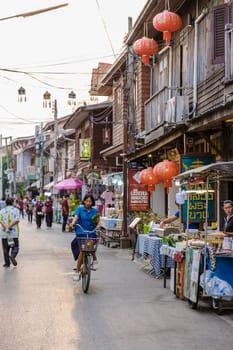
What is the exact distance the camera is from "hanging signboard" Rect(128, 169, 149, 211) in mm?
21984

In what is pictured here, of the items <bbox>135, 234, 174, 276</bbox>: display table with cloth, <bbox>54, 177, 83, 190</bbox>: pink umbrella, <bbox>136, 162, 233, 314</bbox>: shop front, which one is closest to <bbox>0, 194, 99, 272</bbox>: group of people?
<bbox>136, 162, 233, 314</bbox>: shop front

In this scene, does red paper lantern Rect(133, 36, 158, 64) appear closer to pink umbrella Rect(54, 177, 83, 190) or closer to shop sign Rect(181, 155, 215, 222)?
shop sign Rect(181, 155, 215, 222)

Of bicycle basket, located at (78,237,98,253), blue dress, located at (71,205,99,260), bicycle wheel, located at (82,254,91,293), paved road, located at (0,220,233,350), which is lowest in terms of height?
paved road, located at (0,220,233,350)

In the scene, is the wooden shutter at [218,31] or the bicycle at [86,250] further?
the wooden shutter at [218,31]

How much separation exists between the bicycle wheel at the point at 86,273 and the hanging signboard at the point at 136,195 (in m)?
10.2

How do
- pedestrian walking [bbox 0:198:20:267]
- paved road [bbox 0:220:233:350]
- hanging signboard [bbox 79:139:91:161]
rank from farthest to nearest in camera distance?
1. hanging signboard [bbox 79:139:91:161]
2. pedestrian walking [bbox 0:198:20:267]
3. paved road [bbox 0:220:233:350]

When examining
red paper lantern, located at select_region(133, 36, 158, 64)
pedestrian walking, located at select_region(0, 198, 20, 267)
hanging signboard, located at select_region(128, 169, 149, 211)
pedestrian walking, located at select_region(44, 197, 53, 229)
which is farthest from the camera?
pedestrian walking, located at select_region(44, 197, 53, 229)

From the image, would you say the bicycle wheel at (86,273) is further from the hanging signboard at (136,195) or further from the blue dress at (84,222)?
the hanging signboard at (136,195)

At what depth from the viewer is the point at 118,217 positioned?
76.0ft

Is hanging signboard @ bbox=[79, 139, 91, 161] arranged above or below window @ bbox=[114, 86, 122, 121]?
below

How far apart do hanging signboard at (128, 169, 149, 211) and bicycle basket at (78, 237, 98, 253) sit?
10.1 metres

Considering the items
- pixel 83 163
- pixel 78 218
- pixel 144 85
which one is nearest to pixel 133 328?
pixel 78 218

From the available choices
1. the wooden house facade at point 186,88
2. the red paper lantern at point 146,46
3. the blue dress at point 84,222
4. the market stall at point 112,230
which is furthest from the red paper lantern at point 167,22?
the market stall at point 112,230

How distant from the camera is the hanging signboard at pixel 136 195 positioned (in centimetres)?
2198
